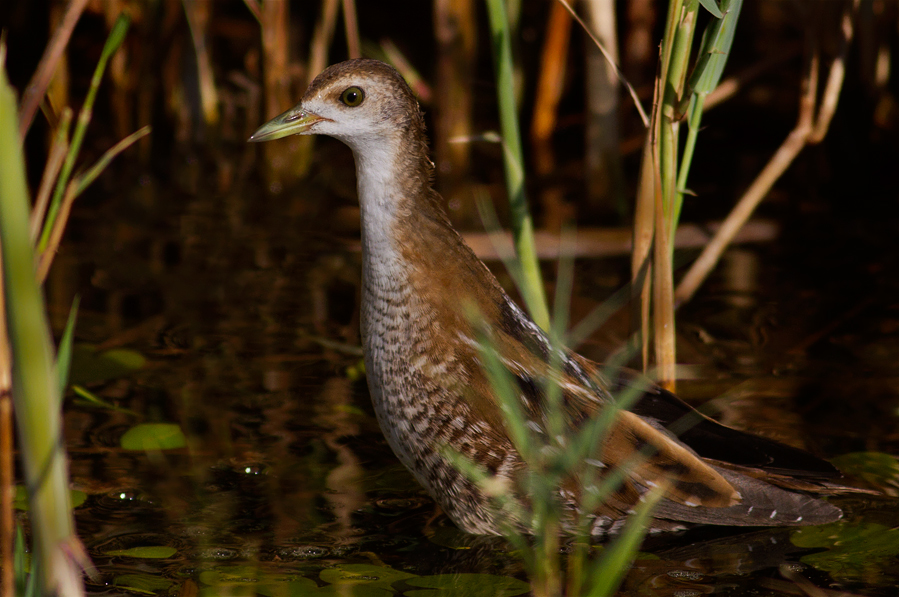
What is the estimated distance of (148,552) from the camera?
2990mm

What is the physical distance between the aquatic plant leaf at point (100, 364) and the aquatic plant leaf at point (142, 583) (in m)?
1.28

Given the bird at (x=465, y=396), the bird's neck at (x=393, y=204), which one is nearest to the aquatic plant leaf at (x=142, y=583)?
the bird at (x=465, y=396)

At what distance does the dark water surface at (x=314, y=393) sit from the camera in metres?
3.00

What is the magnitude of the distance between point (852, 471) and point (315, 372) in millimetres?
1849

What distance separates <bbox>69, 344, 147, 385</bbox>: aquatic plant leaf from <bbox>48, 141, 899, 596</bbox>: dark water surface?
0.14 feet

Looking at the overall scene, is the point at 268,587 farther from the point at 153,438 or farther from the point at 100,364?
the point at 100,364

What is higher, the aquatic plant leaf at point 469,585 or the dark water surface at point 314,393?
the dark water surface at point 314,393

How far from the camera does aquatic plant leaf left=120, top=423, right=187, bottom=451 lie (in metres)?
3.58

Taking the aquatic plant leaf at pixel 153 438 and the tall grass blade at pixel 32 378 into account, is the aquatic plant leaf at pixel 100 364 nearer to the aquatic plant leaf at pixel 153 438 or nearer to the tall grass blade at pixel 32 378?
the aquatic plant leaf at pixel 153 438

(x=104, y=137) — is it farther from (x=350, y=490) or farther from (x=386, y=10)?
(x=350, y=490)

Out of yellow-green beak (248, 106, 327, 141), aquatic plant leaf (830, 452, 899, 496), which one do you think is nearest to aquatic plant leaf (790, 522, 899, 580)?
aquatic plant leaf (830, 452, 899, 496)

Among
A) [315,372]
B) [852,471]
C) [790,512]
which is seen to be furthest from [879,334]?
[315,372]

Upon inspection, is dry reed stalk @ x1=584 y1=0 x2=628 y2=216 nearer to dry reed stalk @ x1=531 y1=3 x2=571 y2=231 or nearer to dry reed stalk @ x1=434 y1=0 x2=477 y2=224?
dry reed stalk @ x1=531 y1=3 x2=571 y2=231

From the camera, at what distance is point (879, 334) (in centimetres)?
439
